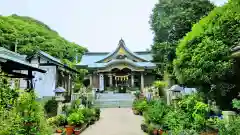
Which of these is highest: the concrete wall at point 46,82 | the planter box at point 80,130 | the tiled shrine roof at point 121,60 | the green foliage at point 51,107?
the tiled shrine roof at point 121,60

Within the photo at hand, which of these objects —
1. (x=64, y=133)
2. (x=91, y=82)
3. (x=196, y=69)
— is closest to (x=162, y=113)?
(x=196, y=69)

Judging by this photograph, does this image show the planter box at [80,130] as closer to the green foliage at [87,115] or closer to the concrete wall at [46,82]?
A: the green foliage at [87,115]

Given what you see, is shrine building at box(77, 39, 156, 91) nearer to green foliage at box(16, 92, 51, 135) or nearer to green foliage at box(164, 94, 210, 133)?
green foliage at box(164, 94, 210, 133)

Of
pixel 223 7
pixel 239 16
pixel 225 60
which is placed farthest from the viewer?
pixel 223 7

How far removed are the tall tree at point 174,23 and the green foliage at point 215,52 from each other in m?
8.56

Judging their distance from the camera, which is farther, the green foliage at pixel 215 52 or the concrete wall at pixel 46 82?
the concrete wall at pixel 46 82

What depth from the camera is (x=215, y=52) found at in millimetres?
9375

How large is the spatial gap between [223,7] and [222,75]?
2860 mm

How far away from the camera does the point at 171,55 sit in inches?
779

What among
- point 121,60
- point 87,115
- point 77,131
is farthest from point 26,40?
point 77,131

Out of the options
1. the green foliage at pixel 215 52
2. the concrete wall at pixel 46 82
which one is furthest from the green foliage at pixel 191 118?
the concrete wall at pixel 46 82

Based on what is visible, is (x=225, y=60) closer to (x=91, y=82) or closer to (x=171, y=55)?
(x=171, y=55)

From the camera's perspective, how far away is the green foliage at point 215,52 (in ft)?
30.5

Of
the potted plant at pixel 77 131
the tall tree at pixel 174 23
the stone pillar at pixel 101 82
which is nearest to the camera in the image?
the potted plant at pixel 77 131
